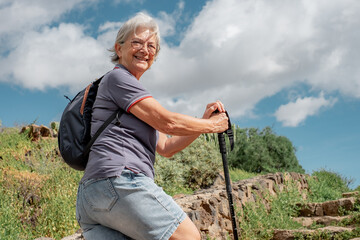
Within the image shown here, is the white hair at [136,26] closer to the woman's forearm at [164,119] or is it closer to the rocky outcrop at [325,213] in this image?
the woman's forearm at [164,119]

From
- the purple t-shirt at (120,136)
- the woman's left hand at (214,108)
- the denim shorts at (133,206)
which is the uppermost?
the woman's left hand at (214,108)

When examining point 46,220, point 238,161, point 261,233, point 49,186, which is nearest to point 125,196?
point 46,220

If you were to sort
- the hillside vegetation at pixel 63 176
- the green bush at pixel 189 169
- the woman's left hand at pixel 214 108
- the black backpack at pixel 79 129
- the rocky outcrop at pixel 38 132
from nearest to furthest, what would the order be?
the black backpack at pixel 79 129 < the woman's left hand at pixel 214 108 < the hillside vegetation at pixel 63 176 < the green bush at pixel 189 169 < the rocky outcrop at pixel 38 132

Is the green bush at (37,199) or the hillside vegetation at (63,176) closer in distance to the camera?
the green bush at (37,199)

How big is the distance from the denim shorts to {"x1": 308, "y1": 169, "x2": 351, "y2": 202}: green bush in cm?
856

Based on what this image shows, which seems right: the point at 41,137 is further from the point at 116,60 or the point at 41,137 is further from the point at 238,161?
the point at 116,60

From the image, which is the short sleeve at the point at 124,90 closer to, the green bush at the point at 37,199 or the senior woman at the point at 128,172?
the senior woman at the point at 128,172

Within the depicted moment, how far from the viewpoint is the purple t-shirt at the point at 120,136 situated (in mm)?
2162

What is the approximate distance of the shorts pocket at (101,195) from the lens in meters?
2.12

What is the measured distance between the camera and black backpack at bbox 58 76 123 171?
2385mm

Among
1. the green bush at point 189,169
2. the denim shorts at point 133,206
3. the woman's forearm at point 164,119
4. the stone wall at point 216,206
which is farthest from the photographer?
the green bush at point 189,169

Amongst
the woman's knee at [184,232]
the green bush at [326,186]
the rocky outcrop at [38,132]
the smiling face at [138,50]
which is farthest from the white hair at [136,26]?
the rocky outcrop at [38,132]

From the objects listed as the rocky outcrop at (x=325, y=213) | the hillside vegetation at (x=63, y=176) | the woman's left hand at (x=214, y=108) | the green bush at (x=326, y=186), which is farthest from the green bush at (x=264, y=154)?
the woman's left hand at (x=214, y=108)

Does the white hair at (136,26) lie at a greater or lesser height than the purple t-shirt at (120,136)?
greater
